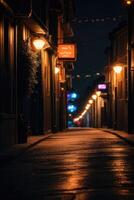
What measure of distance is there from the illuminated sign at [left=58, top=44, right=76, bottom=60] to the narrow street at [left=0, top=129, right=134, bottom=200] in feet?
101

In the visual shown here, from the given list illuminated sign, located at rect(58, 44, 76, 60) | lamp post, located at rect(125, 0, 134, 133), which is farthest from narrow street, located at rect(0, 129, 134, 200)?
illuminated sign, located at rect(58, 44, 76, 60)

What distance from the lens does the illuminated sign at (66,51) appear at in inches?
2026

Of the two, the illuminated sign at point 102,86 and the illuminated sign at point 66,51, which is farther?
the illuminated sign at point 102,86

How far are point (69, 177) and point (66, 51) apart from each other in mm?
38298

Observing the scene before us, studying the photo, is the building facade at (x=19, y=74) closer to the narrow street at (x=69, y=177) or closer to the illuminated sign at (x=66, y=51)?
the narrow street at (x=69, y=177)

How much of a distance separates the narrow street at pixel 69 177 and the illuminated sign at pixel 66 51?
30705 millimetres

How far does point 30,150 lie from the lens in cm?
2411

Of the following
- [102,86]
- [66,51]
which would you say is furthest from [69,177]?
[102,86]

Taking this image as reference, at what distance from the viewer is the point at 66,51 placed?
5172 centimetres

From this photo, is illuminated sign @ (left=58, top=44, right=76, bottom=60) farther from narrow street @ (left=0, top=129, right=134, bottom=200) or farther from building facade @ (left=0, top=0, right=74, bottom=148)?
narrow street @ (left=0, top=129, right=134, bottom=200)

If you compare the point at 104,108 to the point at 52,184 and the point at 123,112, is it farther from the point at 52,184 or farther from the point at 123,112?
the point at 52,184

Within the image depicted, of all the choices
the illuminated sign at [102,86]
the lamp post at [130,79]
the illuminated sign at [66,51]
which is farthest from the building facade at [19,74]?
the illuminated sign at [102,86]

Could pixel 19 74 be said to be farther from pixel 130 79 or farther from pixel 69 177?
pixel 69 177

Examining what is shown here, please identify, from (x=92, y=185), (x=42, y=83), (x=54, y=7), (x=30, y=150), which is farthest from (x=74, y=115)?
(x=92, y=185)
